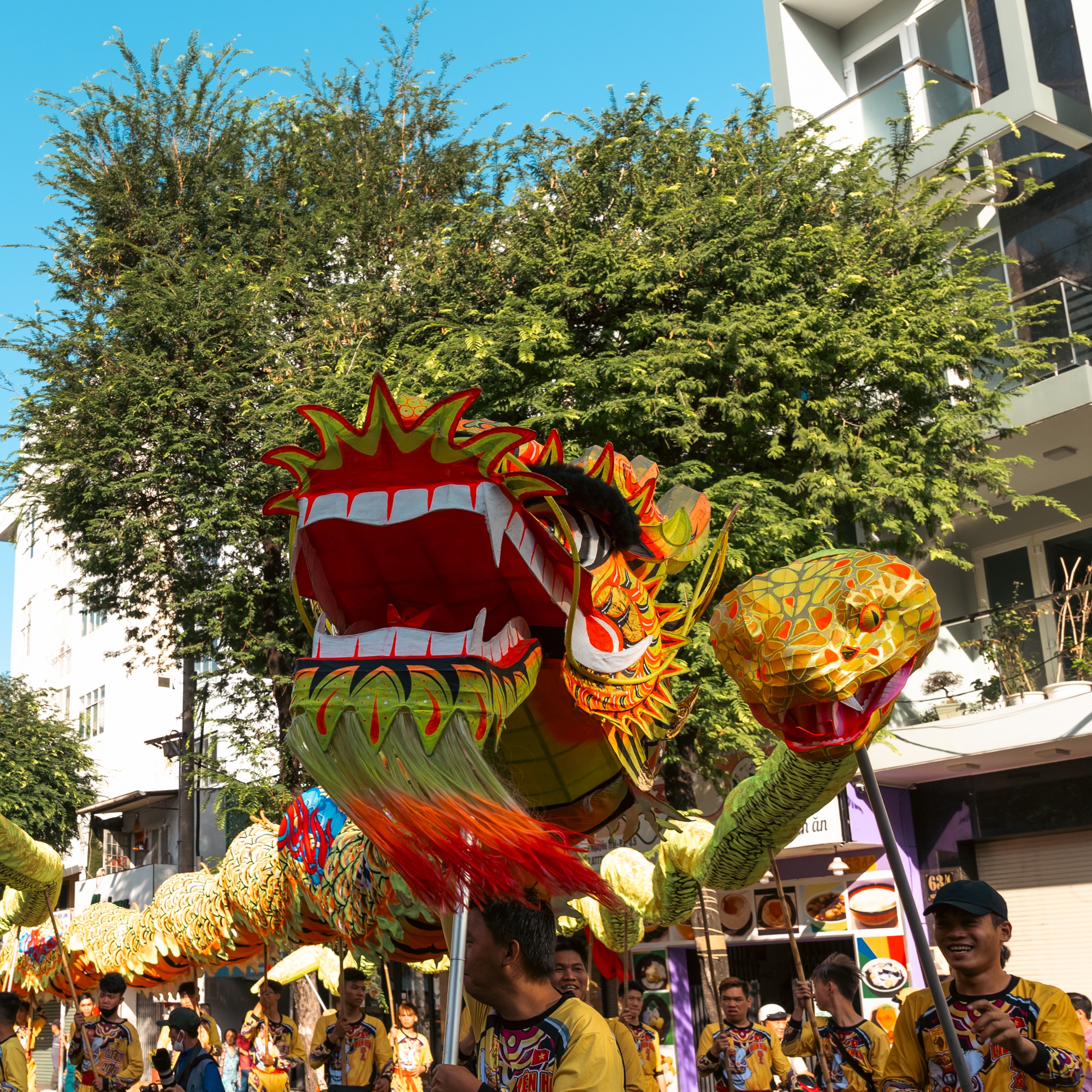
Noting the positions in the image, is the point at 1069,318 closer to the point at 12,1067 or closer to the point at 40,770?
the point at 12,1067

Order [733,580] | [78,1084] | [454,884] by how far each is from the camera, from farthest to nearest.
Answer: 1. [733,580]
2. [78,1084]
3. [454,884]

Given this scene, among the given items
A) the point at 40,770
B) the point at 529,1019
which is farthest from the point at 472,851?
the point at 40,770

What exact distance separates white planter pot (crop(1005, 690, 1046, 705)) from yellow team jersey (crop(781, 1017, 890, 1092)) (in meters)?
6.84

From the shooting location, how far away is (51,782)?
23.5 meters

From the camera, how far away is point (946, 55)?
15047 mm

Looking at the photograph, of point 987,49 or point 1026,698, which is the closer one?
point 1026,698

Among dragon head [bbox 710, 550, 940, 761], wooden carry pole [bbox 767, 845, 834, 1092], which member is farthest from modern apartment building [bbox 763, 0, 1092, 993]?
dragon head [bbox 710, 550, 940, 761]

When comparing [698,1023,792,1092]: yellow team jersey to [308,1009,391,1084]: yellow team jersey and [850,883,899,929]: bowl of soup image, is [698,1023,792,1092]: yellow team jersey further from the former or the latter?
[850,883,899,929]: bowl of soup image

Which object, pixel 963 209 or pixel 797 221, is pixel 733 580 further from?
pixel 963 209

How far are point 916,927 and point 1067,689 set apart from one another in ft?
28.9

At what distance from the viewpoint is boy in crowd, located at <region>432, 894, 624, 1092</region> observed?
248cm

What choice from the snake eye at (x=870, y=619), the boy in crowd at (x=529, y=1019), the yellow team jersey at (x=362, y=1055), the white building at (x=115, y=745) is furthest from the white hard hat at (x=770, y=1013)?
the white building at (x=115, y=745)

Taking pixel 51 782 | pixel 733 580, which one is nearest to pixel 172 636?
pixel 733 580

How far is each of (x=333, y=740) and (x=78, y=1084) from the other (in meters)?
6.84
